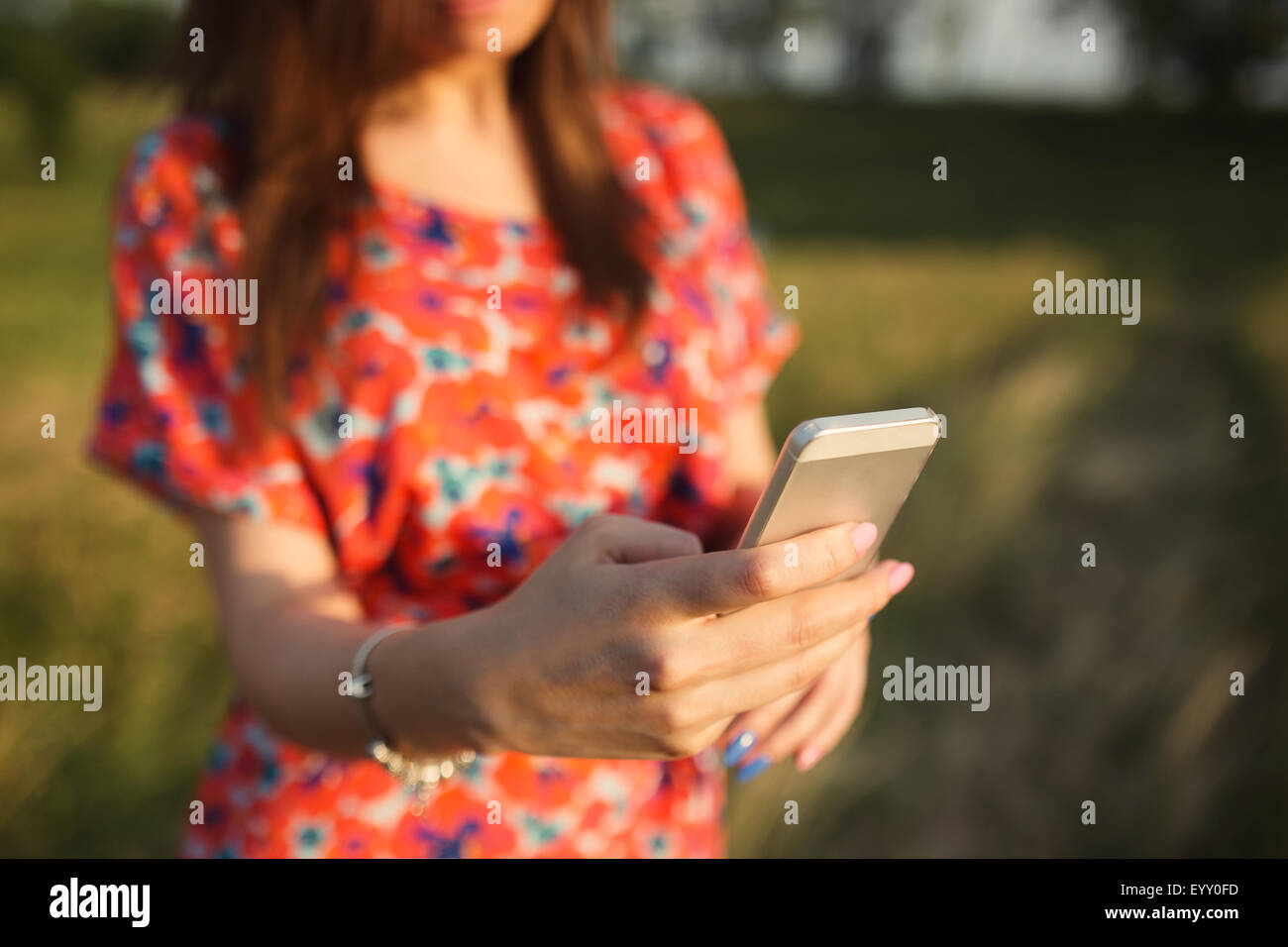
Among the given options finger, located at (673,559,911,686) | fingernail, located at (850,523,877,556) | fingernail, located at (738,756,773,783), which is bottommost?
fingernail, located at (738,756,773,783)

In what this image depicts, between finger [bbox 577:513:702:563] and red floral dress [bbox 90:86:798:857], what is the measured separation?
0.23 meters

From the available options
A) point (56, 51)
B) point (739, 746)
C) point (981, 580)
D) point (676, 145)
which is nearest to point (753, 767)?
Answer: point (739, 746)

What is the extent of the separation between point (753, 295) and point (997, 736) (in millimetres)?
1730

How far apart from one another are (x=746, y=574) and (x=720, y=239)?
62cm

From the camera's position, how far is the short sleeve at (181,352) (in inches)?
32.2

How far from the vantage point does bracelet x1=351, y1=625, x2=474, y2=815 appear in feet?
2.31

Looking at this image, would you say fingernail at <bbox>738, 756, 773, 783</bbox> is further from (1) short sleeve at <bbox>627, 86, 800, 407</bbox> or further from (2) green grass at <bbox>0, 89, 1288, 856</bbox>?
(2) green grass at <bbox>0, 89, 1288, 856</bbox>

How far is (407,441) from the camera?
2.66 feet

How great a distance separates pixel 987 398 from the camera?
13.6ft

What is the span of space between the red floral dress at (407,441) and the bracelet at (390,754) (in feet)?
0.36

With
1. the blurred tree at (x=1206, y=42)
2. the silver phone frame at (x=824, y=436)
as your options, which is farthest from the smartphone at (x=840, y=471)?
the blurred tree at (x=1206, y=42)

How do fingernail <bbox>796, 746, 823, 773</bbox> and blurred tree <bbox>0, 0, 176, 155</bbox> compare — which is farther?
blurred tree <bbox>0, 0, 176, 155</bbox>
